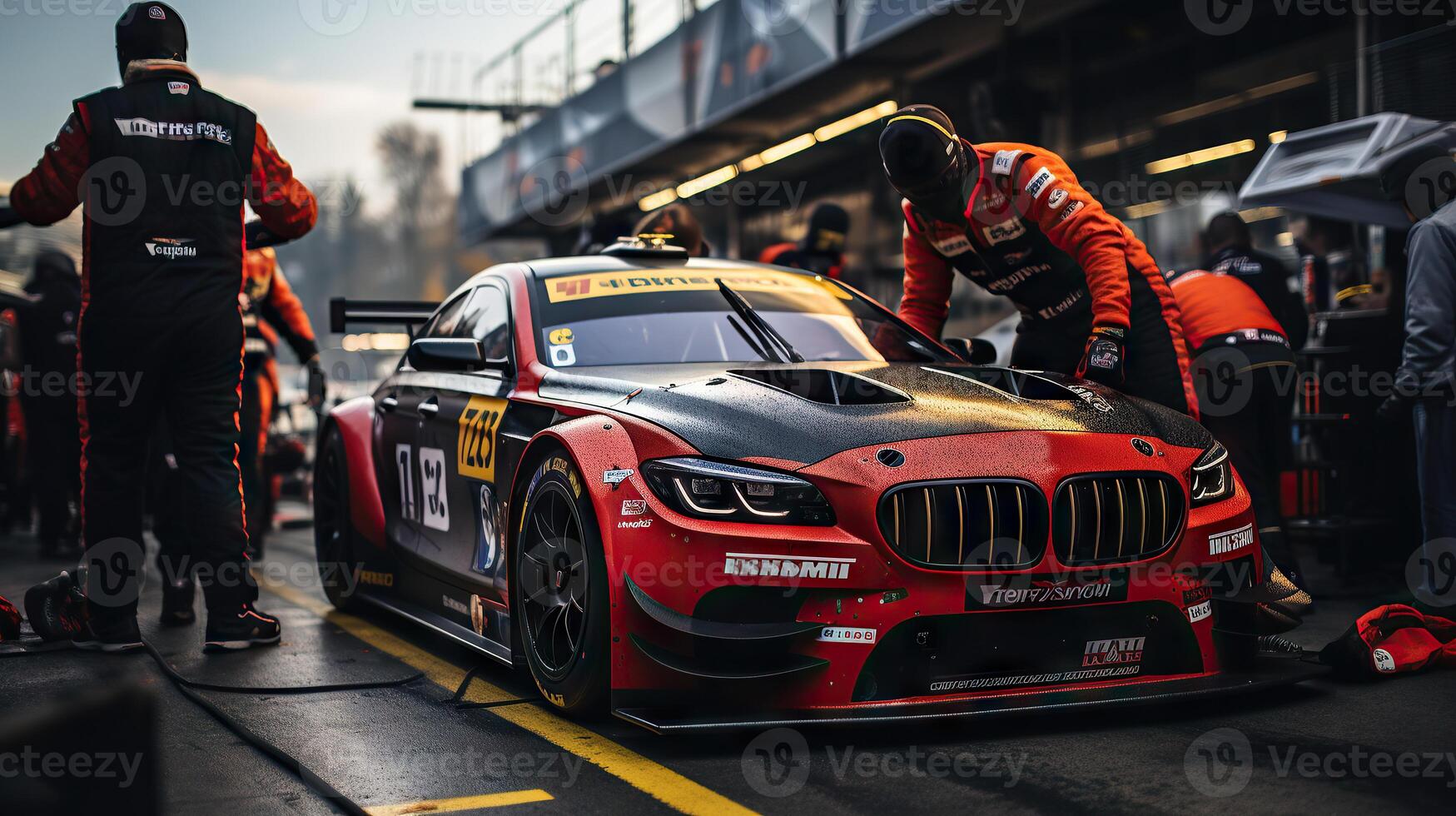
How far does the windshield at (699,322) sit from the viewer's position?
5.04 m

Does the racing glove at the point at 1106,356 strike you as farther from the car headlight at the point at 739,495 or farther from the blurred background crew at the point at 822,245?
the blurred background crew at the point at 822,245

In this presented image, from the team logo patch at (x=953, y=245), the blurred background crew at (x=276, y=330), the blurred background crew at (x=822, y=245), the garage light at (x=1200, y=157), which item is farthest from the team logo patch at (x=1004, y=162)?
the garage light at (x=1200, y=157)

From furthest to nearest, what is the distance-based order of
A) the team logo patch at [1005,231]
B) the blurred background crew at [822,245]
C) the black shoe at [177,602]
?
1. the blurred background crew at [822,245]
2. the black shoe at [177,602]
3. the team logo patch at [1005,231]

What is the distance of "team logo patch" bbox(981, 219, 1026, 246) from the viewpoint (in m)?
5.42

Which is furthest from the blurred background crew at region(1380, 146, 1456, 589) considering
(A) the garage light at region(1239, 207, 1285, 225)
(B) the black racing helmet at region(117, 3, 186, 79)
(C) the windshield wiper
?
(A) the garage light at region(1239, 207, 1285, 225)

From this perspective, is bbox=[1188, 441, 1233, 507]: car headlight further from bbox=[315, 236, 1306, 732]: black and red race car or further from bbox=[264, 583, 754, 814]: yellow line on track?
bbox=[264, 583, 754, 814]: yellow line on track

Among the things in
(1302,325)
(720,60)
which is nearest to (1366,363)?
(1302,325)

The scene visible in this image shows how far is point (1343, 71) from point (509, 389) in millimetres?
7498

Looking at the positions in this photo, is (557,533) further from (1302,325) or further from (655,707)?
(1302,325)

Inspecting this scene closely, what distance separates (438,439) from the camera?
550 cm

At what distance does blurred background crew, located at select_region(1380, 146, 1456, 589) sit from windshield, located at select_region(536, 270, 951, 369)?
180 centimetres

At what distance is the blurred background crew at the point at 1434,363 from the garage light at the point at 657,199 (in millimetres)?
17114

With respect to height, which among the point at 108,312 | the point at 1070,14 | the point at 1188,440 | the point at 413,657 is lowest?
the point at 413,657

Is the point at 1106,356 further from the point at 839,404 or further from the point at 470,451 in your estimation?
the point at 470,451
